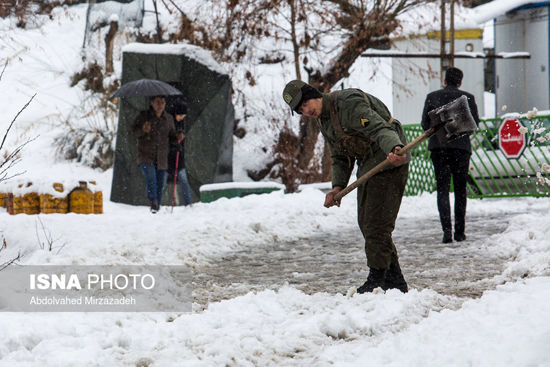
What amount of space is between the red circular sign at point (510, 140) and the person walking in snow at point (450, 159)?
4167 millimetres

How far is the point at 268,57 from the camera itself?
59.1 feet

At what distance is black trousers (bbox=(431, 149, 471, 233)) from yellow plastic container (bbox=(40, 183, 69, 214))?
626cm

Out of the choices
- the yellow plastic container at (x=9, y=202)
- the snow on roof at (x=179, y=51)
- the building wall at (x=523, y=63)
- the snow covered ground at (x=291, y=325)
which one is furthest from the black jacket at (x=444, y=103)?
the building wall at (x=523, y=63)

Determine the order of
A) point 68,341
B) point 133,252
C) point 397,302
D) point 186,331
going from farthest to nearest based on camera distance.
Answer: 1. point 133,252
2. point 397,302
3. point 186,331
4. point 68,341

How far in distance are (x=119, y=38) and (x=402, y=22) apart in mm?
8208

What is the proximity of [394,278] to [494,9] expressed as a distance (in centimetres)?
1843

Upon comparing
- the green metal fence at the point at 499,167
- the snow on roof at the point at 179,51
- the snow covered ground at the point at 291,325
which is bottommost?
the snow covered ground at the point at 291,325

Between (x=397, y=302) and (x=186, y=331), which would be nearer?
(x=186, y=331)

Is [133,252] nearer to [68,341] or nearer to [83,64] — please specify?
[68,341]

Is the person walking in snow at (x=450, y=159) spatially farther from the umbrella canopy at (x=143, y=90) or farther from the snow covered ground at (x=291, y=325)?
the umbrella canopy at (x=143, y=90)

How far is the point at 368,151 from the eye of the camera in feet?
16.9

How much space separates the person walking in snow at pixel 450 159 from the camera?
7.85 metres

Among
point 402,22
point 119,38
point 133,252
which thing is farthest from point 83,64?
point 133,252

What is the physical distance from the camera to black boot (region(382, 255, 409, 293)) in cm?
524
